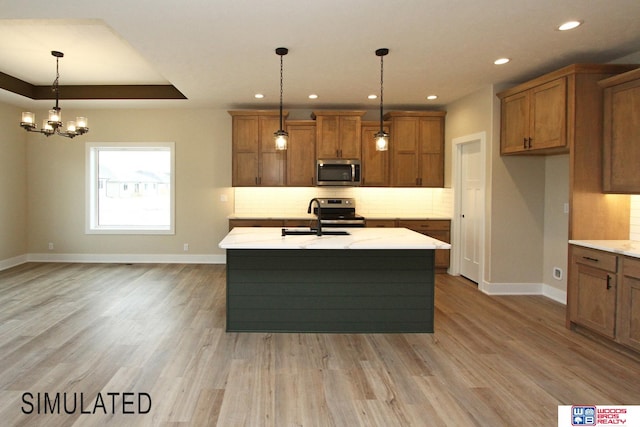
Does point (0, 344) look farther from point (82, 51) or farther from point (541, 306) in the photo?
point (541, 306)

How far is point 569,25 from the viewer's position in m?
3.18

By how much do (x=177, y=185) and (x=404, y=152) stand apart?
3828mm

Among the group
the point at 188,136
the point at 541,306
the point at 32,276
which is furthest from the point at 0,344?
the point at 541,306

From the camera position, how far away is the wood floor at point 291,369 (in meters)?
2.29

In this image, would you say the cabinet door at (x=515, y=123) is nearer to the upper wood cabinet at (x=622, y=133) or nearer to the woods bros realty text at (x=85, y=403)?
the upper wood cabinet at (x=622, y=133)

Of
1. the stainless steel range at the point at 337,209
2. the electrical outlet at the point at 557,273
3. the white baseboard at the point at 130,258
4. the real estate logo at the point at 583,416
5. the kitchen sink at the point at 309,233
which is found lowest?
the real estate logo at the point at 583,416

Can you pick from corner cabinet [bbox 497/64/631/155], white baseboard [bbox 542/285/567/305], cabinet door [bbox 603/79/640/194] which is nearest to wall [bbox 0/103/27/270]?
corner cabinet [bbox 497/64/631/155]

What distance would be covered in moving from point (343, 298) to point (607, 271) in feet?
7.27

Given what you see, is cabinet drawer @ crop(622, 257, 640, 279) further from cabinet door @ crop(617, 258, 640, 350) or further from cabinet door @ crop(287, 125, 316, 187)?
cabinet door @ crop(287, 125, 316, 187)

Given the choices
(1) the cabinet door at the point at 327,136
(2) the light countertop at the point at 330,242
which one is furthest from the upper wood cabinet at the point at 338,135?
(2) the light countertop at the point at 330,242

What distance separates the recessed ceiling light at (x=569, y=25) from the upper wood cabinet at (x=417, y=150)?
2.99 meters

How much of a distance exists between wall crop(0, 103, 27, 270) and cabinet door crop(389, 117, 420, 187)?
238 inches

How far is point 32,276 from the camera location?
5633mm

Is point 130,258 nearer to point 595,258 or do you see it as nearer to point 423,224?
point 423,224
